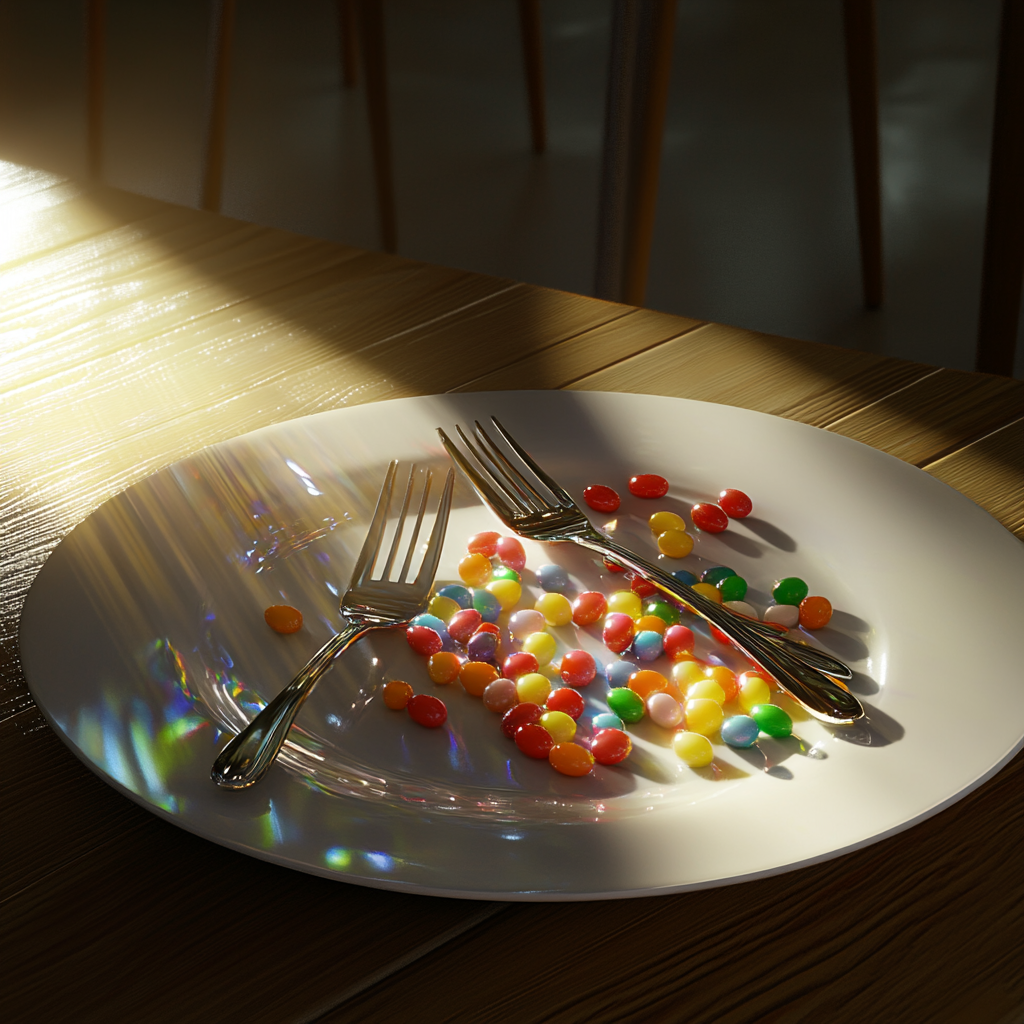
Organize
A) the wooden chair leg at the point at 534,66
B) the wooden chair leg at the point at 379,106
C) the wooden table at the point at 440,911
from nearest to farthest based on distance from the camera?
1. the wooden table at the point at 440,911
2. the wooden chair leg at the point at 379,106
3. the wooden chair leg at the point at 534,66

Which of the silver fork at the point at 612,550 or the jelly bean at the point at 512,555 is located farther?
the jelly bean at the point at 512,555

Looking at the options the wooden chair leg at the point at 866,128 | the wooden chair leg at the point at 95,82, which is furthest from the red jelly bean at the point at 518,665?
the wooden chair leg at the point at 95,82

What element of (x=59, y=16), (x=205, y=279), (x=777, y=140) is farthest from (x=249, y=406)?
(x=59, y=16)

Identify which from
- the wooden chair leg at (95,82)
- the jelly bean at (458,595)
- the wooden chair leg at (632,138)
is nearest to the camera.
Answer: the jelly bean at (458,595)

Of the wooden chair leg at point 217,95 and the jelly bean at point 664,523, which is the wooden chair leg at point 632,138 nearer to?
the wooden chair leg at point 217,95

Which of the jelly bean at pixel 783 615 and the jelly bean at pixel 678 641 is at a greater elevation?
the jelly bean at pixel 783 615
